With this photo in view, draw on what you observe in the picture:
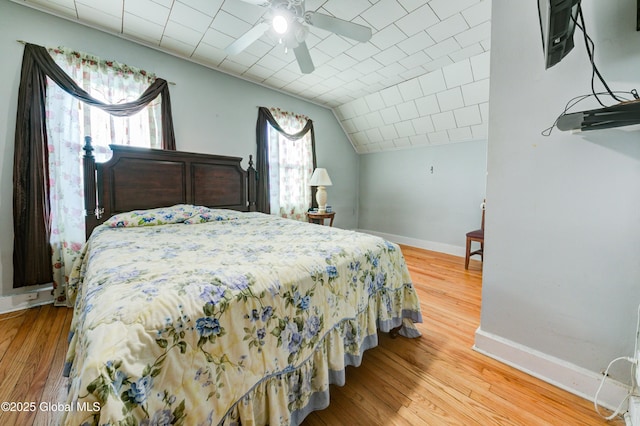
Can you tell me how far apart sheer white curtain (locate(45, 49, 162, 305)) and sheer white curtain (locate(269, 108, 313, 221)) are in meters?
1.74

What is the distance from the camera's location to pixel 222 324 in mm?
765

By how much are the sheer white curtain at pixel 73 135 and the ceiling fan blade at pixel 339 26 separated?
6.47 feet

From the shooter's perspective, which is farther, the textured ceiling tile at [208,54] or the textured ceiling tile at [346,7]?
the textured ceiling tile at [208,54]

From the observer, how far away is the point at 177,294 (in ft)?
2.48

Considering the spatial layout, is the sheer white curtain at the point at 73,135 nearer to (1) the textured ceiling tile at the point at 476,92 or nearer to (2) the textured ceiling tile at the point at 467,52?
(2) the textured ceiling tile at the point at 467,52

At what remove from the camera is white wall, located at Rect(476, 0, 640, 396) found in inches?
43.6

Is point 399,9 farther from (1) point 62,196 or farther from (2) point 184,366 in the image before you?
(1) point 62,196

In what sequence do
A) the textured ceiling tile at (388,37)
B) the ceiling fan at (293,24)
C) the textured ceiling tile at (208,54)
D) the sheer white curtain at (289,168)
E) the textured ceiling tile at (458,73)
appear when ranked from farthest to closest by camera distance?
the sheer white curtain at (289,168) → the textured ceiling tile at (458,73) → the textured ceiling tile at (208,54) → the textured ceiling tile at (388,37) → the ceiling fan at (293,24)

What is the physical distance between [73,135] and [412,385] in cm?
327

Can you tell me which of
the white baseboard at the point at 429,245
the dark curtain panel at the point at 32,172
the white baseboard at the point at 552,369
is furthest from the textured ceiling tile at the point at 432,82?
the dark curtain panel at the point at 32,172

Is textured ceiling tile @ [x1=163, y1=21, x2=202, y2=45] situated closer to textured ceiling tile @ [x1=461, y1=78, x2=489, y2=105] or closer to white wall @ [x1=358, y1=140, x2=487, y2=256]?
textured ceiling tile @ [x1=461, y1=78, x2=489, y2=105]

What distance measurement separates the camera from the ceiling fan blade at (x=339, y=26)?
1.70 m

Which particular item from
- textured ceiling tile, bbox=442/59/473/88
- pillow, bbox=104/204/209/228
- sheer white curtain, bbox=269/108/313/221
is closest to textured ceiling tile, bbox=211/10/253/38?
sheer white curtain, bbox=269/108/313/221

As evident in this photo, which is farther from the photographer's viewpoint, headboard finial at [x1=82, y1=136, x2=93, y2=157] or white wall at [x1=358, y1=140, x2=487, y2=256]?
white wall at [x1=358, y1=140, x2=487, y2=256]
